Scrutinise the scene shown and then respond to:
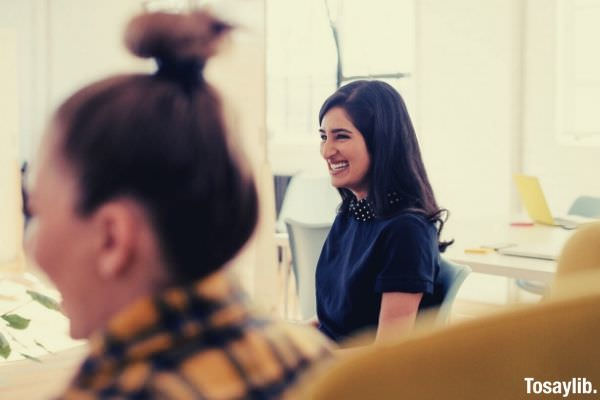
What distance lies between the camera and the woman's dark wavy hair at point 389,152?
1905 mm

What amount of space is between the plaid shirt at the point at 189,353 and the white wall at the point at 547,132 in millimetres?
4732

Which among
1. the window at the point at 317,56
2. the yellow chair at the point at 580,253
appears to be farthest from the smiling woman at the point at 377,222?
the window at the point at 317,56

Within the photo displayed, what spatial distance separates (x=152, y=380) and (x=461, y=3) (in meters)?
5.32

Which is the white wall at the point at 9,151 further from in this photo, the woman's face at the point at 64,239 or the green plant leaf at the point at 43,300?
the woman's face at the point at 64,239

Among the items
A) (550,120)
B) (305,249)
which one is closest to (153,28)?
(305,249)

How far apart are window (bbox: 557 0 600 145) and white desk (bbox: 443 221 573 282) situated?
6.76ft

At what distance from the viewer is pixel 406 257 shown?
179 centimetres

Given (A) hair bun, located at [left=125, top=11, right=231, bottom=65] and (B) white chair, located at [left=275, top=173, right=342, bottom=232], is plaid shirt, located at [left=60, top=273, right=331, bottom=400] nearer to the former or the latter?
(A) hair bun, located at [left=125, top=11, right=231, bottom=65]

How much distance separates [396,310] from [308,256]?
1.10m

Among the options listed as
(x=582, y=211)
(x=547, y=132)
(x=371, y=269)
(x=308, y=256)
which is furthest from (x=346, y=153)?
(x=547, y=132)

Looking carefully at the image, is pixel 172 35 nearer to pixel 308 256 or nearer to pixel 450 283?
pixel 450 283

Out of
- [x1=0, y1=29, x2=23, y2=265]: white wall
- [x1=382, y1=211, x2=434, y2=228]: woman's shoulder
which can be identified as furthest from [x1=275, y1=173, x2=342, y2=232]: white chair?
[x1=382, y1=211, x2=434, y2=228]: woman's shoulder

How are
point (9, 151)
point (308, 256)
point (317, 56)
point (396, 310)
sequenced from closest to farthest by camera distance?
point (396, 310)
point (308, 256)
point (317, 56)
point (9, 151)

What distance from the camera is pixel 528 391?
0.58 metres
